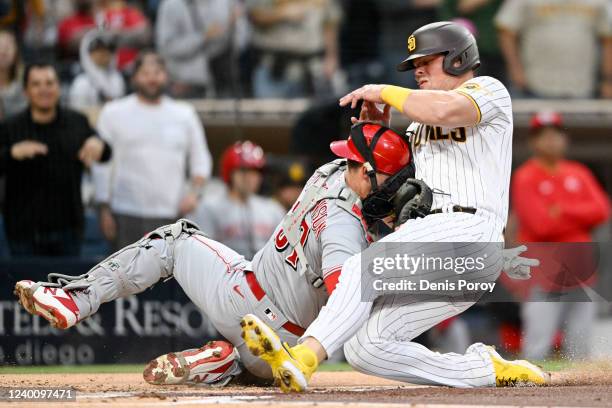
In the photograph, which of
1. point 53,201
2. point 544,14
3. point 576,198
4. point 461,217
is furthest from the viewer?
point 544,14

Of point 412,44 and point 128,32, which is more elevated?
point 412,44

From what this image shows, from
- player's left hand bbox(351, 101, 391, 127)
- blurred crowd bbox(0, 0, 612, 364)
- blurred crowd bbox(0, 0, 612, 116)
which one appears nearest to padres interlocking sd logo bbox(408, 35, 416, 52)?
player's left hand bbox(351, 101, 391, 127)

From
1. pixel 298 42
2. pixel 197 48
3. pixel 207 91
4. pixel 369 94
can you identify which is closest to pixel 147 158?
→ pixel 207 91

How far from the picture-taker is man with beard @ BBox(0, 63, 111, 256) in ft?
26.8

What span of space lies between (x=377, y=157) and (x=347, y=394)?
101 centimetres

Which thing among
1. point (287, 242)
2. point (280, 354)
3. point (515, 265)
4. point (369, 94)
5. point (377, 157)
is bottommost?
point (280, 354)

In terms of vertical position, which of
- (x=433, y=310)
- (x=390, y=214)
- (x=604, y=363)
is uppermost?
(x=390, y=214)

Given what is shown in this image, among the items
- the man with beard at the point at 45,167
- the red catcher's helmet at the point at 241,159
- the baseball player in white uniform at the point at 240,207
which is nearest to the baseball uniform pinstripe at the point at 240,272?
the man with beard at the point at 45,167

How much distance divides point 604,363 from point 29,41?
5.58 metres

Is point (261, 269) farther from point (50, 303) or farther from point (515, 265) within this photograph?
point (515, 265)

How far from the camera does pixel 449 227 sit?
4.70 m

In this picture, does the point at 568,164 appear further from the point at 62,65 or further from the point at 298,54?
the point at 62,65

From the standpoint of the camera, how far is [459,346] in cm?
909

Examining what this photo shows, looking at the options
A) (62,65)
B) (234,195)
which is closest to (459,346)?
(234,195)
